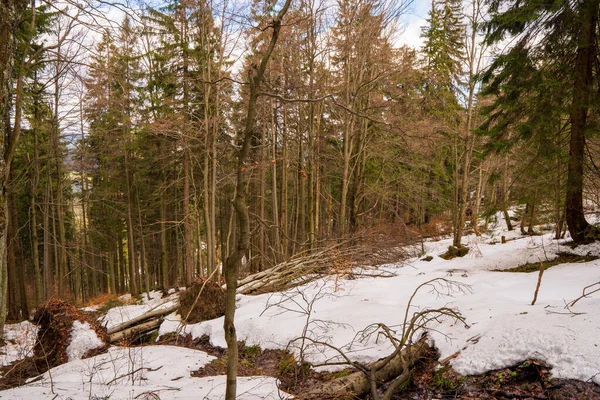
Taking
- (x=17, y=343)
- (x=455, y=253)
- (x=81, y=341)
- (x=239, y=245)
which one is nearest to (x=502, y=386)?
(x=239, y=245)

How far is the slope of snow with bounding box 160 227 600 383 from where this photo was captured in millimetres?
3010

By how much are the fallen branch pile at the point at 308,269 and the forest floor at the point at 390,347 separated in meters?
0.92

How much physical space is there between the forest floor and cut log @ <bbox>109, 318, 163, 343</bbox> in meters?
0.51

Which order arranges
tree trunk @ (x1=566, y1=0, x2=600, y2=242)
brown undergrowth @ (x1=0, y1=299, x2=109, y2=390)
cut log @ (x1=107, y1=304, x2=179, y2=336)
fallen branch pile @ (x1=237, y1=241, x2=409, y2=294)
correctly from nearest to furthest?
brown undergrowth @ (x1=0, y1=299, x2=109, y2=390), tree trunk @ (x1=566, y1=0, x2=600, y2=242), cut log @ (x1=107, y1=304, x2=179, y2=336), fallen branch pile @ (x1=237, y1=241, x2=409, y2=294)

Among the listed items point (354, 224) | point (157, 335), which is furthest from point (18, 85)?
point (354, 224)

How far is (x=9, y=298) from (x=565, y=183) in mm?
17516

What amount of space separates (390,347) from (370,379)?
100cm

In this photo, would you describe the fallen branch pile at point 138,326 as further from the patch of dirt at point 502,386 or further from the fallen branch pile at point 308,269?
the patch of dirt at point 502,386

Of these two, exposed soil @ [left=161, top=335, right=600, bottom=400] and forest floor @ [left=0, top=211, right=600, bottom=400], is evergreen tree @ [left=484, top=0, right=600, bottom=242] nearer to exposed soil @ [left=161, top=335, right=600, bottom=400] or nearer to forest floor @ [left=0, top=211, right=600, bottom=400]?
forest floor @ [left=0, top=211, right=600, bottom=400]

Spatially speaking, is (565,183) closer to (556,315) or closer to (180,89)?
(556,315)

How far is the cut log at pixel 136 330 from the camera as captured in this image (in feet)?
21.2

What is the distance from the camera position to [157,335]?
668cm

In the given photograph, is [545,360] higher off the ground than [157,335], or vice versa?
[545,360]

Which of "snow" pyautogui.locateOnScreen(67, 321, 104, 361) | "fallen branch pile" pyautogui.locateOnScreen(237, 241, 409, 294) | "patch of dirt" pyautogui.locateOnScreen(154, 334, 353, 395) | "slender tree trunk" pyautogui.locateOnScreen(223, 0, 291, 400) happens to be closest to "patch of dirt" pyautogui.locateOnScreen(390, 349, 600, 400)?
"patch of dirt" pyautogui.locateOnScreen(154, 334, 353, 395)
